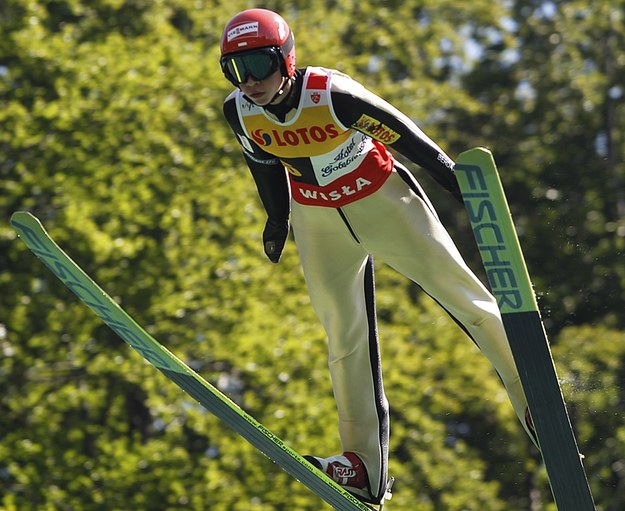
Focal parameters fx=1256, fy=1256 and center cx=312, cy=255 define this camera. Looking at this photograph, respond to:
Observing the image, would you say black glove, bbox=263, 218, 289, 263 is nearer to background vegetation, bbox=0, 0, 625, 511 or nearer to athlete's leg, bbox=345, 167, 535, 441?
athlete's leg, bbox=345, 167, 535, 441

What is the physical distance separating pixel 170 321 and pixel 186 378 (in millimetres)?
7195

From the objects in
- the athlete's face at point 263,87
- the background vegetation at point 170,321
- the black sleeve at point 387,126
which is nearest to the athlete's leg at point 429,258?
the black sleeve at point 387,126

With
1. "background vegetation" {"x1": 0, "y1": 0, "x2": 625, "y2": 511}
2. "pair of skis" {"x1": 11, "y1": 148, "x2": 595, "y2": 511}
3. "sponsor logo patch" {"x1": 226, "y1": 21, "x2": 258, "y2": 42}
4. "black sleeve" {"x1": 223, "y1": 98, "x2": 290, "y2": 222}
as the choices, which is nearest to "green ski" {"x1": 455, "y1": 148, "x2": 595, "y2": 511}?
"pair of skis" {"x1": 11, "y1": 148, "x2": 595, "y2": 511}

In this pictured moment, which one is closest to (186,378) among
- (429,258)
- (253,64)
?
(429,258)

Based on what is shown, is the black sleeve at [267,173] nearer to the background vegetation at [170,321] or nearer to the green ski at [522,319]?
the green ski at [522,319]

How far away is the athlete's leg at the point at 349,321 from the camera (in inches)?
200

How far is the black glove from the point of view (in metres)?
5.26

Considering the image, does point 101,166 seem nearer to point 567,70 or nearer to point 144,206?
point 144,206

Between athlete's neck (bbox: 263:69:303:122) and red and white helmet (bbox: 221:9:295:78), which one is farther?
athlete's neck (bbox: 263:69:303:122)

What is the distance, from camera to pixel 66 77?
12711mm

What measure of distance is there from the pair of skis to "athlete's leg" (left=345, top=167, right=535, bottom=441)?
1.93ft

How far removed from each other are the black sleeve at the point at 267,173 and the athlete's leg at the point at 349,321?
0.08 meters

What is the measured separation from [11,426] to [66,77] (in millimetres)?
3547

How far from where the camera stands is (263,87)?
4602mm
